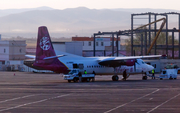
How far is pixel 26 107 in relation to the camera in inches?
827

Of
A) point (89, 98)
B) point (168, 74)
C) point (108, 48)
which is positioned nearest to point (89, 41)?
point (108, 48)

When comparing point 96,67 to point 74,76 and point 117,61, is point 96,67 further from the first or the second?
point 74,76

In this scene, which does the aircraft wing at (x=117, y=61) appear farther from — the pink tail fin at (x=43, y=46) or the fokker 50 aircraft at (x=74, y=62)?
the pink tail fin at (x=43, y=46)

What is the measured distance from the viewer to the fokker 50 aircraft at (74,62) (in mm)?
42406

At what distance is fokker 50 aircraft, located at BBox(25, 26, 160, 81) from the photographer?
42.4 meters

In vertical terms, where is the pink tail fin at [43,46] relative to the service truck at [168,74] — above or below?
above

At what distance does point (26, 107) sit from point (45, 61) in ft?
70.2

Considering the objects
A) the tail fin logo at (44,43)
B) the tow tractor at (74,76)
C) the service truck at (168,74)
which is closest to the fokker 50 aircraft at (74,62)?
the tail fin logo at (44,43)

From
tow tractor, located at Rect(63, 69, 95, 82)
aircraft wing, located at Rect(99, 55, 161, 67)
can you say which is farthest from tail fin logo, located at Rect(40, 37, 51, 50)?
aircraft wing, located at Rect(99, 55, 161, 67)

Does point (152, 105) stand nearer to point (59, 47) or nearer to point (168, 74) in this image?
point (168, 74)

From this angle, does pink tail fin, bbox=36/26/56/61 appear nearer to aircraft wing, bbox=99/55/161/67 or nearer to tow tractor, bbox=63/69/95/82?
tow tractor, bbox=63/69/95/82

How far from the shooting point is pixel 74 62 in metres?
44.3

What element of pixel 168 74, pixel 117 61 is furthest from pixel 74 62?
pixel 168 74

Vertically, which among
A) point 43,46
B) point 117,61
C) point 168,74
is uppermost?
point 43,46
